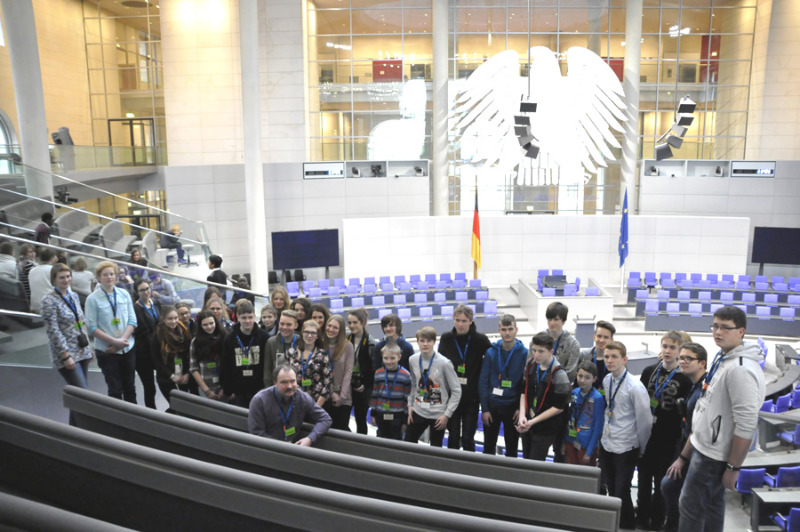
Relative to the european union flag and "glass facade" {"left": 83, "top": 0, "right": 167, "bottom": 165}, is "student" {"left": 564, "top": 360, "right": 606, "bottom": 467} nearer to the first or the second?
the european union flag

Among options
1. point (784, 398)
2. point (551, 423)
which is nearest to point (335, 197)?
point (784, 398)

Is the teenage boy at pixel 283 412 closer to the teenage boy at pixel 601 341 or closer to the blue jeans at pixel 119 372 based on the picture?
the blue jeans at pixel 119 372

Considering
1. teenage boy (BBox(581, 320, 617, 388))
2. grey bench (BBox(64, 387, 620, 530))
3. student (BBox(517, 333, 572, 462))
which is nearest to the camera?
grey bench (BBox(64, 387, 620, 530))

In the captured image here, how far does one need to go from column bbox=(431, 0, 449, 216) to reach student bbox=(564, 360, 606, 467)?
16164mm

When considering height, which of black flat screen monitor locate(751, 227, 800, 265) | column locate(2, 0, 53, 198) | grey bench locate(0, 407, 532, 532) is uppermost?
column locate(2, 0, 53, 198)

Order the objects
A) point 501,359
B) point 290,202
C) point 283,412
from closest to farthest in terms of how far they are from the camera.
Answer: point 283,412
point 501,359
point 290,202

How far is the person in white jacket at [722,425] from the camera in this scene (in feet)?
10.4

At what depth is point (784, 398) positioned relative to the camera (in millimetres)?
8047

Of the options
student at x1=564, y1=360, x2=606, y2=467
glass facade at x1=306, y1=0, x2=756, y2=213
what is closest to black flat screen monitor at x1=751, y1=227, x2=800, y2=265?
glass facade at x1=306, y1=0, x2=756, y2=213

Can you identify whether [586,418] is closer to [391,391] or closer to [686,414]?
[686,414]

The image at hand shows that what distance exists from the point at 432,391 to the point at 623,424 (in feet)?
4.48

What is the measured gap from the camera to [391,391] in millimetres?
4742

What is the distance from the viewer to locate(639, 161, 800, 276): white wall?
19.8 meters

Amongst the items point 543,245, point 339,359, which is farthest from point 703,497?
point 543,245
